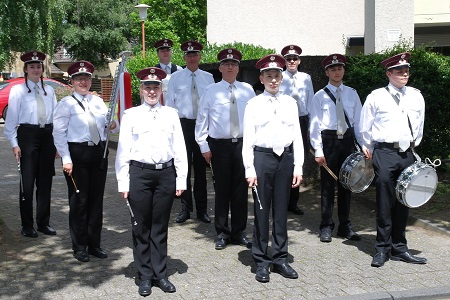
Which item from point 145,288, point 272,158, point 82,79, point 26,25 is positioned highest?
point 26,25

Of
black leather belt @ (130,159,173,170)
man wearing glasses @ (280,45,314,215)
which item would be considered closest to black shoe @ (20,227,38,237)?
black leather belt @ (130,159,173,170)

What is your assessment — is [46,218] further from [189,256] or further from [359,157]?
[359,157]

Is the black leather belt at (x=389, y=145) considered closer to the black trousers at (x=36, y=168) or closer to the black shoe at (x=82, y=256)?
the black shoe at (x=82, y=256)

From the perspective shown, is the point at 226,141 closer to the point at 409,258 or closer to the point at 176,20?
the point at 409,258

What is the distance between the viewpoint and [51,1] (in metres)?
22.1

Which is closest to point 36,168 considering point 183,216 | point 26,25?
point 183,216

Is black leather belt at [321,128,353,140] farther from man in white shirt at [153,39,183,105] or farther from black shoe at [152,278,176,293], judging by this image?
black shoe at [152,278,176,293]

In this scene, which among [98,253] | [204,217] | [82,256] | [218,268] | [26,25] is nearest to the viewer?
[218,268]

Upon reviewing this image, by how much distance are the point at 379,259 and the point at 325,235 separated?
1.12 metres

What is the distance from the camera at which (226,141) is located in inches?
316

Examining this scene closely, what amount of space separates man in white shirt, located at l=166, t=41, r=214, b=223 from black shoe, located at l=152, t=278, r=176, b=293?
267cm

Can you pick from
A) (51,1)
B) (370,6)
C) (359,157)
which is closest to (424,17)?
(370,6)

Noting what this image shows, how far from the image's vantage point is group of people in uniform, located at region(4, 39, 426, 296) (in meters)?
6.62

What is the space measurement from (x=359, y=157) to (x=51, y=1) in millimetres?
16543
